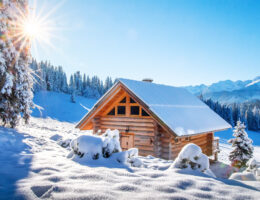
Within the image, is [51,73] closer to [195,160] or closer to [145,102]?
[145,102]

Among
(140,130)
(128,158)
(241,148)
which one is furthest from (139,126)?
(241,148)

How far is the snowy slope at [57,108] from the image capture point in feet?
195

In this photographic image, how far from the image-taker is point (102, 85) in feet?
364

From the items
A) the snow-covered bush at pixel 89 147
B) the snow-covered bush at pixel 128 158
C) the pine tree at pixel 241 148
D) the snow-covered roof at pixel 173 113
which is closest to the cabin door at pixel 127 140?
the snow-covered roof at pixel 173 113

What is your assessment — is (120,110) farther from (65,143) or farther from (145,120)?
(65,143)

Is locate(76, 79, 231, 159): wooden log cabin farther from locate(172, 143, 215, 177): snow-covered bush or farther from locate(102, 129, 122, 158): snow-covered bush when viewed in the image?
locate(172, 143, 215, 177): snow-covered bush

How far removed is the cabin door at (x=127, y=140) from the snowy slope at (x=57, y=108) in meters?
45.1

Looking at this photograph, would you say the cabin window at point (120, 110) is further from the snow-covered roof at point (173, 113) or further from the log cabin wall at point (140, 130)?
the snow-covered roof at point (173, 113)

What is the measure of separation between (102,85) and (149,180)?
109 metres

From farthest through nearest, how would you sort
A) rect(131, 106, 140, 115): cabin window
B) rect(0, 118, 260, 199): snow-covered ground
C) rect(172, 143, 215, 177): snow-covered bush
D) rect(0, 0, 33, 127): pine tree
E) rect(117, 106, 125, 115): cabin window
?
1. rect(117, 106, 125, 115): cabin window
2. rect(131, 106, 140, 115): cabin window
3. rect(0, 0, 33, 127): pine tree
4. rect(172, 143, 215, 177): snow-covered bush
5. rect(0, 118, 260, 199): snow-covered ground

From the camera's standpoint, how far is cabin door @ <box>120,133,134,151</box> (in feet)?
43.8

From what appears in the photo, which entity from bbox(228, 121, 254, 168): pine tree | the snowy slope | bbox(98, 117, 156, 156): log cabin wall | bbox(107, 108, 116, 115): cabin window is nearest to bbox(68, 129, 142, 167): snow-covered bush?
bbox(98, 117, 156, 156): log cabin wall

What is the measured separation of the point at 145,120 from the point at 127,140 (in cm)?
198

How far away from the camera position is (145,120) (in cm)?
1285
